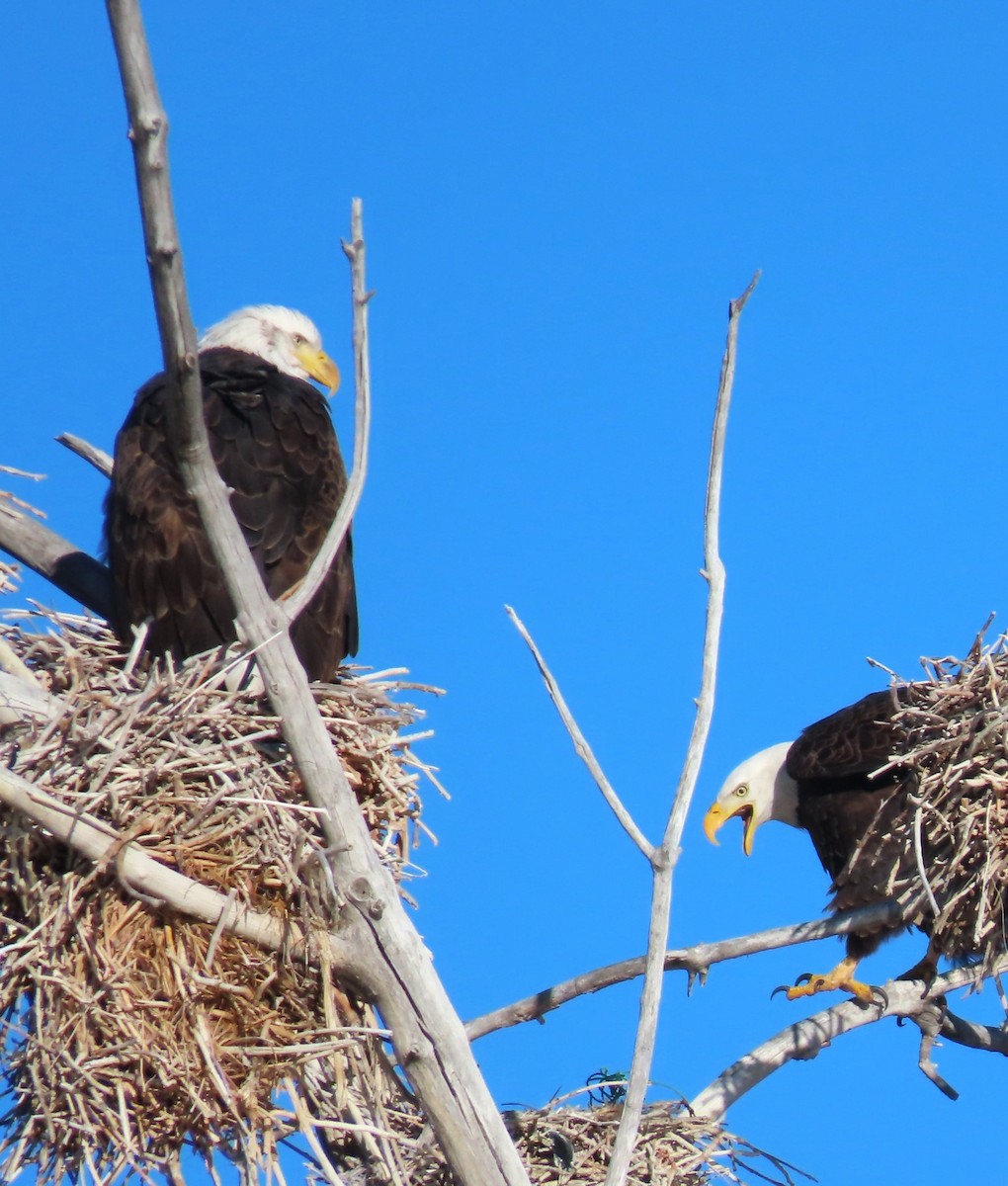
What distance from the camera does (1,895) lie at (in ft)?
12.5

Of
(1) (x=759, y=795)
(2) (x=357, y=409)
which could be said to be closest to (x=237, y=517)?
(2) (x=357, y=409)

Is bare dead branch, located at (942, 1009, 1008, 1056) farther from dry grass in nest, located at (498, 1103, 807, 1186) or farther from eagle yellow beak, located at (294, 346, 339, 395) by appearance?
eagle yellow beak, located at (294, 346, 339, 395)

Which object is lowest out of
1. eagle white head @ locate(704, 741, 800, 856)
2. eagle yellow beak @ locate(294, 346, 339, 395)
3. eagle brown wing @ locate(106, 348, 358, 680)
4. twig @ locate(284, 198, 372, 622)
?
twig @ locate(284, 198, 372, 622)

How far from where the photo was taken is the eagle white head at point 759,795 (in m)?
7.83

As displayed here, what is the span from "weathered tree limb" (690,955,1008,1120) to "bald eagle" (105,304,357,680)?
1785 mm

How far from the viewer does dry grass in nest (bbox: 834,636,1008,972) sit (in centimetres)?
536

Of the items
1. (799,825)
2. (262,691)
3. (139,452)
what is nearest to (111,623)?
(139,452)

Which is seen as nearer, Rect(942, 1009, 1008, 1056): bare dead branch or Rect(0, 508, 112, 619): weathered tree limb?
Rect(0, 508, 112, 619): weathered tree limb

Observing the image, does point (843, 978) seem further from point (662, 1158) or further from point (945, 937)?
point (662, 1158)

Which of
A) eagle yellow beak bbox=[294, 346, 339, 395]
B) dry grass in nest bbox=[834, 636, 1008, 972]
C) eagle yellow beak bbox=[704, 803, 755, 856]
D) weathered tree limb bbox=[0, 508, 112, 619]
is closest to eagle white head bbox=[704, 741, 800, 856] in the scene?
eagle yellow beak bbox=[704, 803, 755, 856]

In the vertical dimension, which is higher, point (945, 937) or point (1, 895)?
point (945, 937)

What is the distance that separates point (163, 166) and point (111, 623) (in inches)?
83.1

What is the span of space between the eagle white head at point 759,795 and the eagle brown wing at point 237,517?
3.45 meters

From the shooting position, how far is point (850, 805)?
22.5 ft
